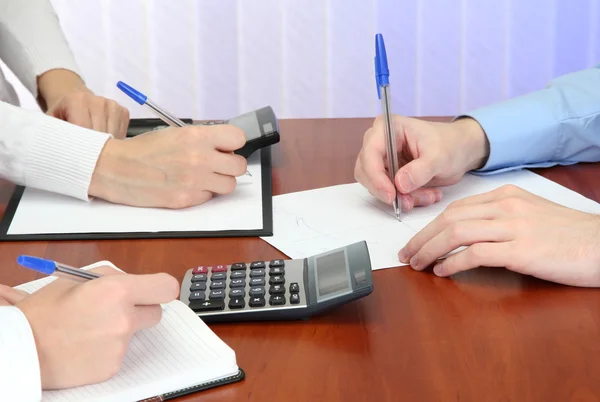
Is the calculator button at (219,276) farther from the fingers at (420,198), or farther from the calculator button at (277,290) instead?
the fingers at (420,198)

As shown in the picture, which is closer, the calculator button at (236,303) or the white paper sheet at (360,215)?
the calculator button at (236,303)

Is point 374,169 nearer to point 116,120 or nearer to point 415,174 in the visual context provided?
point 415,174

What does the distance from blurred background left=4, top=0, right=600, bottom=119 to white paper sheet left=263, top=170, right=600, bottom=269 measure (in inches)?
57.5

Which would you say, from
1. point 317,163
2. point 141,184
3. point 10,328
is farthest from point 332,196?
point 10,328

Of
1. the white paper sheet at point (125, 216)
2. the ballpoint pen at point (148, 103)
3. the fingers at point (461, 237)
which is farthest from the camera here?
the ballpoint pen at point (148, 103)

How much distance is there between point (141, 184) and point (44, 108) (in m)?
0.48

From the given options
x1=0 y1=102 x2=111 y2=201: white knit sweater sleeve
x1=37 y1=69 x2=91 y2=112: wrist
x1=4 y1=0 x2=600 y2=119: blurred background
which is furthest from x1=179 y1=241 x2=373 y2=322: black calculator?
x1=4 y1=0 x2=600 y2=119: blurred background

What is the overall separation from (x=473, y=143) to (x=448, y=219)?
31cm

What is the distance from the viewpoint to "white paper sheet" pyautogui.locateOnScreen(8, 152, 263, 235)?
3.65 feet

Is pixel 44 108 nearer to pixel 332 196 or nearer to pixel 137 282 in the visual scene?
pixel 332 196

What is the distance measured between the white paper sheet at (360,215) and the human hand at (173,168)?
0.09m

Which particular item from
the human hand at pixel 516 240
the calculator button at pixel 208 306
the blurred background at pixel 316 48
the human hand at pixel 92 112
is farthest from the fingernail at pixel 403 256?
the blurred background at pixel 316 48

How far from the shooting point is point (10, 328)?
29.5 inches

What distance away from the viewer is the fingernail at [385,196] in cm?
114
